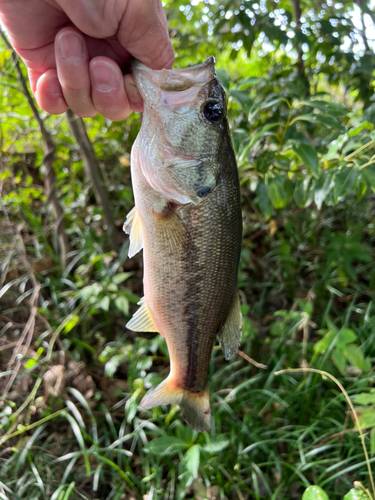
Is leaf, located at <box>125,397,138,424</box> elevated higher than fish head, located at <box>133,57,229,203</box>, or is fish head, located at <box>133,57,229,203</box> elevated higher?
fish head, located at <box>133,57,229,203</box>

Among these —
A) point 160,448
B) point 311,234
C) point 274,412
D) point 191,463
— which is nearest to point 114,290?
point 160,448

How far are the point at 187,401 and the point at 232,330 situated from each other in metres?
0.38

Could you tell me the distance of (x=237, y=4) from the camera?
7.15 feet

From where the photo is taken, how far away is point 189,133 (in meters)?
1.18

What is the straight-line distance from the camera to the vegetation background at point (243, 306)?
178 centimetres

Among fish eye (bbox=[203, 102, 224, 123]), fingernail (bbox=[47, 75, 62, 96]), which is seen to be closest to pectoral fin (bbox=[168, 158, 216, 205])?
fish eye (bbox=[203, 102, 224, 123])

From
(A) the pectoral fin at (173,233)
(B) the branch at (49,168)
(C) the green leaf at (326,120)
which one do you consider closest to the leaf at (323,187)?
(C) the green leaf at (326,120)

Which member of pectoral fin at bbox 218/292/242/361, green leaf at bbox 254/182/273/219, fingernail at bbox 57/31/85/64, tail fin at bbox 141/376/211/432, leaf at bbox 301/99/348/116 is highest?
fingernail at bbox 57/31/85/64

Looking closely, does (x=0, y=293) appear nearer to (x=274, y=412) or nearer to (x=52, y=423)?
(x=52, y=423)

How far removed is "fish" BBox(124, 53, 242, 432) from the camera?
3.78 feet

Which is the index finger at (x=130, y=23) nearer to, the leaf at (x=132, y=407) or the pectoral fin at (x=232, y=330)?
the pectoral fin at (x=232, y=330)

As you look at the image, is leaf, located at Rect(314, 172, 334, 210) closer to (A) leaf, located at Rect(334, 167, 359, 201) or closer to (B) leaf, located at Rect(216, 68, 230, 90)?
(A) leaf, located at Rect(334, 167, 359, 201)

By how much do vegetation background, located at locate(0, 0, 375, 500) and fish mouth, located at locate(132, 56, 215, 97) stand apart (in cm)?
46

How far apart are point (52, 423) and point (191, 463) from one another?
115cm
